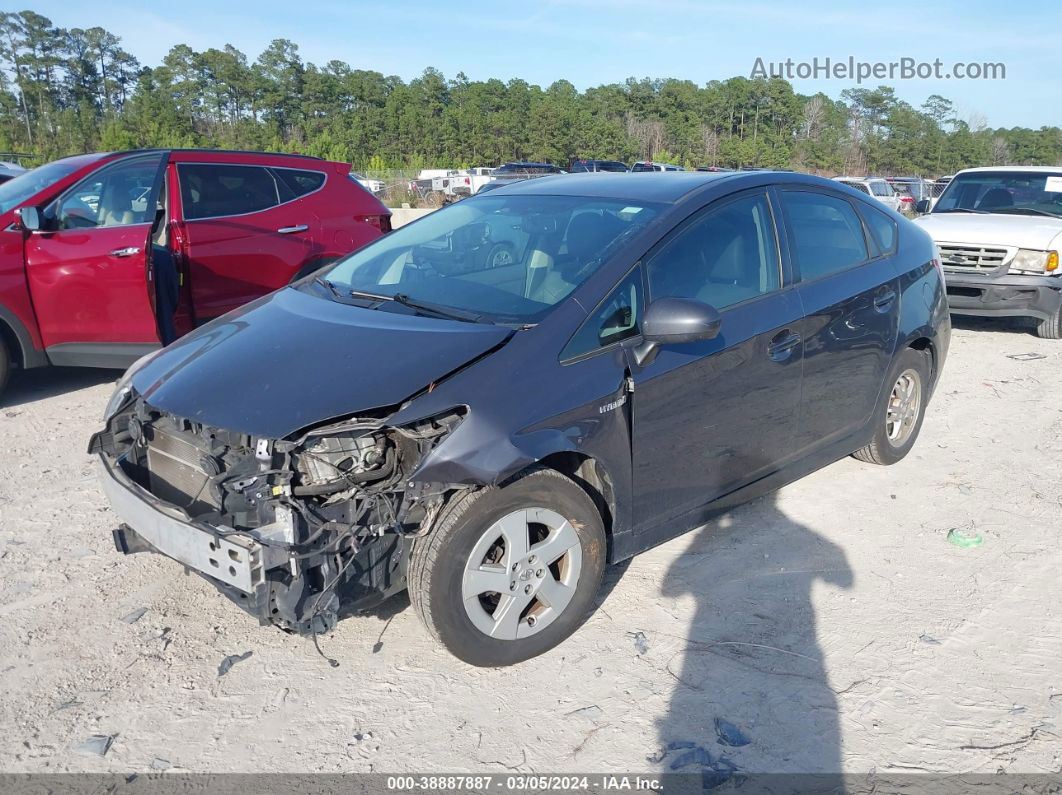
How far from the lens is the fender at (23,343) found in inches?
243

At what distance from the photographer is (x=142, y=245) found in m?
6.41

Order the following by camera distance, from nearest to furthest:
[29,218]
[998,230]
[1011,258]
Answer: [29,218] < [1011,258] < [998,230]

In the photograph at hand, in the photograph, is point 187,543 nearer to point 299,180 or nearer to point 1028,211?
point 299,180

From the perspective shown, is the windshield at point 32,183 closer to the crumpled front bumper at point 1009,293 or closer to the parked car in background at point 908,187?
the crumpled front bumper at point 1009,293

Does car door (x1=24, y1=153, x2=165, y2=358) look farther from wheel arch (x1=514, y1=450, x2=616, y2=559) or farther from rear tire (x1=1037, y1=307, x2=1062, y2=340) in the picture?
rear tire (x1=1037, y1=307, x2=1062, y2=340)

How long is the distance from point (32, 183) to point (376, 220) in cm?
285

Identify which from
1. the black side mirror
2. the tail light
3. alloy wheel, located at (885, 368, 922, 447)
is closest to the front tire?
the black side mirror

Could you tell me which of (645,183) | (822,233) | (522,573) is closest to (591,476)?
(522,573)

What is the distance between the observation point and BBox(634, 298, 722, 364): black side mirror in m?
3.31

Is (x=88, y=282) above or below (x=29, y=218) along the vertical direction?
below

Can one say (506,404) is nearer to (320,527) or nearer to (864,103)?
(320,527)

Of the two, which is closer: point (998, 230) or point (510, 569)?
point (510, 569)

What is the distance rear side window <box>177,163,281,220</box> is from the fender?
58.2 inches

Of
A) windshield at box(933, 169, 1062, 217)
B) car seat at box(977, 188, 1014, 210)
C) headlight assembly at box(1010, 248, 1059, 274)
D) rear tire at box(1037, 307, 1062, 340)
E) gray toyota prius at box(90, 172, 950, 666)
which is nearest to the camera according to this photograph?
gray toyota prius at box(90, 172, 950, 666)
